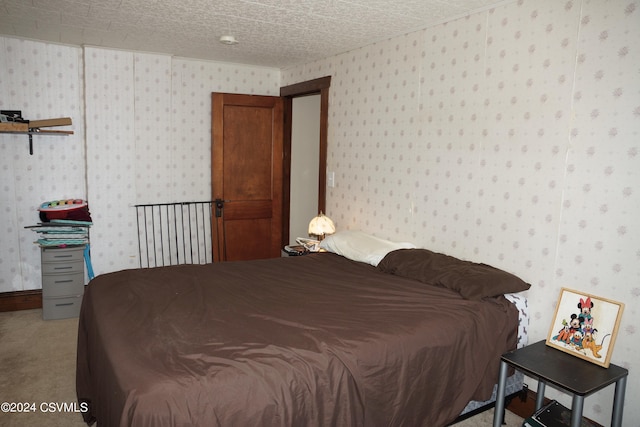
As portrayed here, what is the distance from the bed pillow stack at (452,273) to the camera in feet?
8.09

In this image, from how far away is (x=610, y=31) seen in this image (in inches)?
85.4

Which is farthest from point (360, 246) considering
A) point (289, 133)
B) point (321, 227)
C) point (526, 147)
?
point (289, 133)

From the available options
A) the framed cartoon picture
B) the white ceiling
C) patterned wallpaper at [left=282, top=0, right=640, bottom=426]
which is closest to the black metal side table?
the framed cartoon picture

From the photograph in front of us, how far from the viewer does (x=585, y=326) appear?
218 centimetres

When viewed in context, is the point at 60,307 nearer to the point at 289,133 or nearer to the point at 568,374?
the point at 289,133

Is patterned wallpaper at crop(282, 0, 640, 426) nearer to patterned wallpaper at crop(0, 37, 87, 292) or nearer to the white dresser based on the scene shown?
the white dresser

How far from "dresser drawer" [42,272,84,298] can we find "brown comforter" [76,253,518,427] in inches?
59.3

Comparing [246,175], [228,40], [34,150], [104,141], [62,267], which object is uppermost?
[228,40]

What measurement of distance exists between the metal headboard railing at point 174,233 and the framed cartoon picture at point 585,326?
3.69 meters

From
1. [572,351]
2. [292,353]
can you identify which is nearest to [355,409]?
[292,353]

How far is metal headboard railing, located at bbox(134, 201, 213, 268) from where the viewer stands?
186 inches

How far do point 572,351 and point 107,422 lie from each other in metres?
2.13

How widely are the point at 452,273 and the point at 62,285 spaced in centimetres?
342

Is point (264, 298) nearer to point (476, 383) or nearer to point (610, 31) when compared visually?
point (476, 383)
